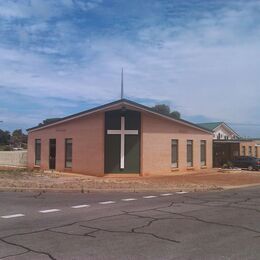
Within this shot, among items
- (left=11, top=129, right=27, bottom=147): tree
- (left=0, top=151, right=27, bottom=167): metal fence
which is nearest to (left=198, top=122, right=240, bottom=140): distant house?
(left=0, top=151, right=27, bottom=167): metal fence

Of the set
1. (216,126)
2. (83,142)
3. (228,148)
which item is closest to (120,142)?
(83,142)

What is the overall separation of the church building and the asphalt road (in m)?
13.2

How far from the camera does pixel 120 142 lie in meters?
29.4

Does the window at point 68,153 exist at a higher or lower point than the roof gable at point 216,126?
lower

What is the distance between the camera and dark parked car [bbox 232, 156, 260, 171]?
135 ft

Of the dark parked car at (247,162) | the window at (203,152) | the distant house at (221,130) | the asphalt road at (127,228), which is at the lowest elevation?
the asphalt road at (127,228)

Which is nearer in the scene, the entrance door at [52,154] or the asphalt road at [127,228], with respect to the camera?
the asphalt road at [127,228]

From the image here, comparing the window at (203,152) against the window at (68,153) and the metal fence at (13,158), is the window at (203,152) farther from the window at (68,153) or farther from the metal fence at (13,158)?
the metal fence at (13,158)

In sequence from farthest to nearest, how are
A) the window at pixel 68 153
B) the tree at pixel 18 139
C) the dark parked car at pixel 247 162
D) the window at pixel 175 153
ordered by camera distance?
1. the tree at pixel 18 139
2. the dark parked car at pixel 247 162
3. the window at pixel 175 153
4. the window at pixel 68 153

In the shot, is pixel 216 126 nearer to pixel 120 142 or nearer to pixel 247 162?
pixel 247 162

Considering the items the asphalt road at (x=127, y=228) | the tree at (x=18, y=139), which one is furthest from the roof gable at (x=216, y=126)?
the tree at (x=18, y=139)

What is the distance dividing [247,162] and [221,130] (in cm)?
2349

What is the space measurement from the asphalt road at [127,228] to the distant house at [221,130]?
46.7m

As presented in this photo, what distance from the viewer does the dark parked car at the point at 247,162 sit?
41125 millimetres
